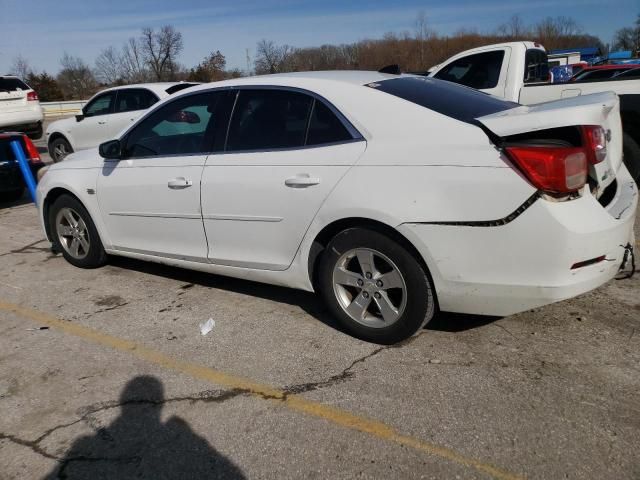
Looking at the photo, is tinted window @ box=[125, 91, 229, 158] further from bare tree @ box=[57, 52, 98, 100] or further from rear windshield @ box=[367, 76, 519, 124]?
bare tree @ box=[57, 52, 98, 100]

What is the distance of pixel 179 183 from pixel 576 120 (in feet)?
8.75

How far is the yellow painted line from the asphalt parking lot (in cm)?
1

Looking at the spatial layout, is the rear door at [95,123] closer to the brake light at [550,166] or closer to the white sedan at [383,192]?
the white sedan at [383,192]

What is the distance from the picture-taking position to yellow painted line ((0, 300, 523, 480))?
2.40m

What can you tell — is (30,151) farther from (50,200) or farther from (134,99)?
(50,200)

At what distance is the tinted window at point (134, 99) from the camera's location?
9.90 meters

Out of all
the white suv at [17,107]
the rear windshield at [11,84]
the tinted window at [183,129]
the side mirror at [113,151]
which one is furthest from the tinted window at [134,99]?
the tinted window at [183,129]

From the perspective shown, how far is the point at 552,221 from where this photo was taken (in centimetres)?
268

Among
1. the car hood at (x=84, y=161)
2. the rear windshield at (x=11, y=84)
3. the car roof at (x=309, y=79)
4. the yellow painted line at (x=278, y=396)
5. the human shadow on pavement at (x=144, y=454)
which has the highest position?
the rear windshield at (x=11, y=84)

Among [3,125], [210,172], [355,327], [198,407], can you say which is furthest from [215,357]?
[3,125]

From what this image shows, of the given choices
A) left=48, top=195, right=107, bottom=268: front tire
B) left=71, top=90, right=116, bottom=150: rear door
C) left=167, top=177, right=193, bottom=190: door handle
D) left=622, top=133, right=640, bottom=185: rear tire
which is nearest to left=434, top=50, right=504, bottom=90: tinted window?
left=622, top=133, right=640, bottom=185: rear tire

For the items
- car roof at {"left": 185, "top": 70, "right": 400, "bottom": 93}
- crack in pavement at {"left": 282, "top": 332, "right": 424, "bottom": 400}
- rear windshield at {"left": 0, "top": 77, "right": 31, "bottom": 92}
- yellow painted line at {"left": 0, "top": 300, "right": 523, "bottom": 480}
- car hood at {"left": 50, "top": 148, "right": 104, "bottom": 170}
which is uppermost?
rear windshield at {"left": 0, "top": 77, "right": 31, "bottom": 92}

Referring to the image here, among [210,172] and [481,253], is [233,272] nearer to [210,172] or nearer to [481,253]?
[210,172]

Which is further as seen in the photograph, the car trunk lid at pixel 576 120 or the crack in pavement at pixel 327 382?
the crack in pavement at pixel 327 382
